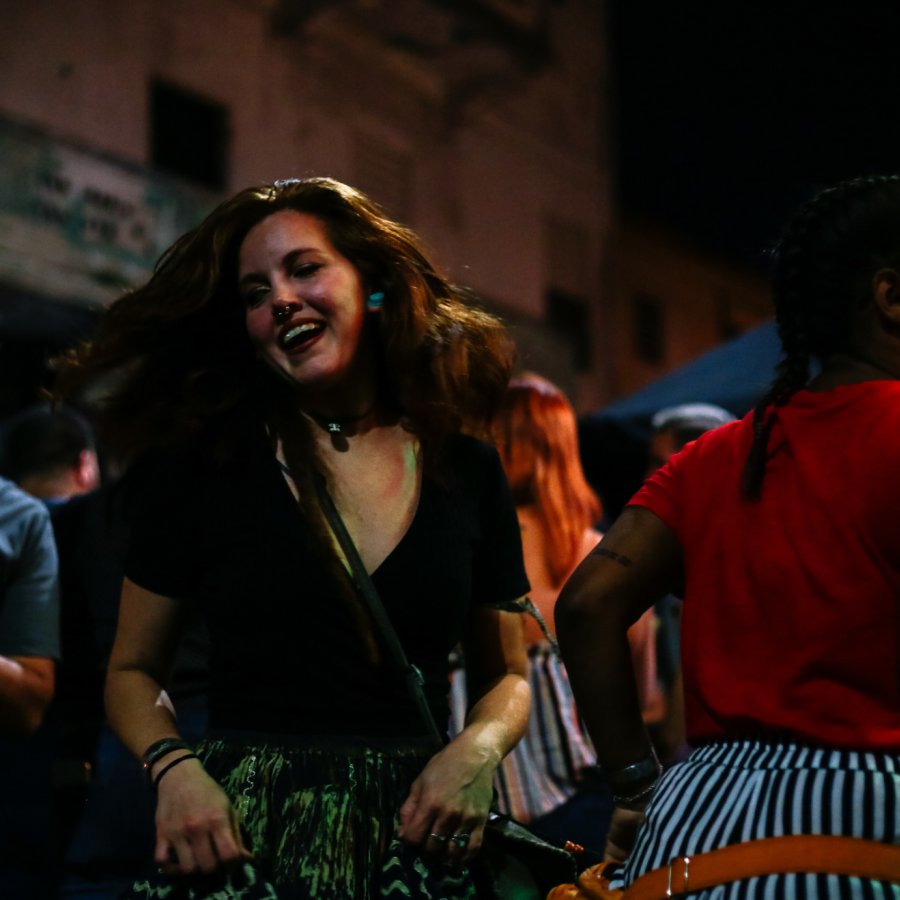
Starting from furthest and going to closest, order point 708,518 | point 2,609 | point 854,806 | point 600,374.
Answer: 1. point 600,374
2. point 2,609
3. point 708,518
4. point 854,806

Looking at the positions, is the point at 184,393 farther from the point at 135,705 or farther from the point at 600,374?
the point at 600,374

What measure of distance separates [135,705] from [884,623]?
124 cm

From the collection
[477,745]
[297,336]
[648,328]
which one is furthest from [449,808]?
[648,328]

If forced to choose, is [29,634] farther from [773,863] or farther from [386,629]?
[773,863]

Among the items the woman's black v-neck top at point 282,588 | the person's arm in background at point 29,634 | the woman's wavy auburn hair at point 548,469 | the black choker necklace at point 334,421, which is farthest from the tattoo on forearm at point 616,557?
the woman's wavy auburn hair at point 548,469

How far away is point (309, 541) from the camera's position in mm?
2469

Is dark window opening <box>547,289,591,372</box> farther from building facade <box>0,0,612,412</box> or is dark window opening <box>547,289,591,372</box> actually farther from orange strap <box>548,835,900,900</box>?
orange strap <box>548,835,900,900</box>

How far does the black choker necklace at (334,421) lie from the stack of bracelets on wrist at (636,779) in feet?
2.64

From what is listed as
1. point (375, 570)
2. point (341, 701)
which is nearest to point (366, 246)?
point (375, 570)

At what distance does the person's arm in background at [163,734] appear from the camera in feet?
7.29

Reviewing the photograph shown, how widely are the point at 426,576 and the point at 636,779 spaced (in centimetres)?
49

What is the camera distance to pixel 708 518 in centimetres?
223

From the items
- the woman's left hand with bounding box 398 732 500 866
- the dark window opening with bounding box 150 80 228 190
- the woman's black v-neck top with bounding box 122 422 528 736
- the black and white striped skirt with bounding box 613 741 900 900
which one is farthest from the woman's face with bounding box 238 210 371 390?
the dark window opening with bounding box 150 80 228 190

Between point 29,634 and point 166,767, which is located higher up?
point 29,634
